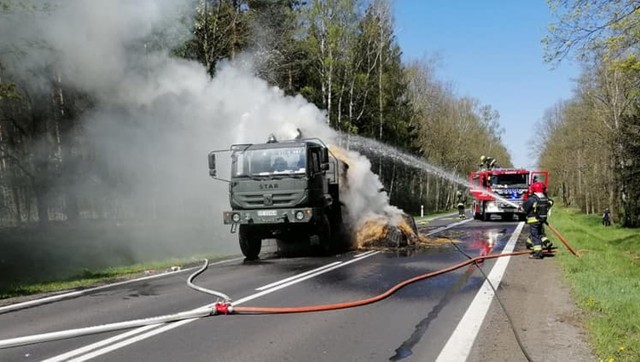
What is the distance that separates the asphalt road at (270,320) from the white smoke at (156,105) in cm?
627

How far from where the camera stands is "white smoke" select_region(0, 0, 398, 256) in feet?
41.3

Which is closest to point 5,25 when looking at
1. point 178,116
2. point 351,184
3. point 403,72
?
point 178,116

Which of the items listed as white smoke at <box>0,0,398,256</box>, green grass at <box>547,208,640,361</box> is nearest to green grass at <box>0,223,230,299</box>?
white smoke at <box>0,0,398,256</box>

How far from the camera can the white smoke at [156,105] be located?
1258cm

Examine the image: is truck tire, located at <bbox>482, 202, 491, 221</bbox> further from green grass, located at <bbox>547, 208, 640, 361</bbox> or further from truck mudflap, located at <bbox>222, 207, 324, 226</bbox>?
truck mudflap, located at <bbox>222, 207, 324, 226</bbox>

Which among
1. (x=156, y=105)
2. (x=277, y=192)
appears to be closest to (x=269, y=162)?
(x=277, y=192)

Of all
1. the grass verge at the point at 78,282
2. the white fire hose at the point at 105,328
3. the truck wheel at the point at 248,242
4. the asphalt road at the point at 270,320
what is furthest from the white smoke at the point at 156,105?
the white fire hose at the point at 105,328

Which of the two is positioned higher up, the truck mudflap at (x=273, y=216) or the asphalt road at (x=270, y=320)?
the truck mudflap at (x=273, y=216)

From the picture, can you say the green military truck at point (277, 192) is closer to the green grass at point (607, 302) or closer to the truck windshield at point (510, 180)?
the green grass at point (607, 302)

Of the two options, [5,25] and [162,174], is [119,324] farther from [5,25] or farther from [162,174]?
[162,174]

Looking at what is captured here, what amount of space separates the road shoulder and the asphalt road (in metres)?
0.32

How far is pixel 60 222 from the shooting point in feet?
69.3

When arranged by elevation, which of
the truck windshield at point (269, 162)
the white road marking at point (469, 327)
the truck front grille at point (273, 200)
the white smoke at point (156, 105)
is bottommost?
the white road marking at point (469, 327)

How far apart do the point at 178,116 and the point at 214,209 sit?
4.00 meters
